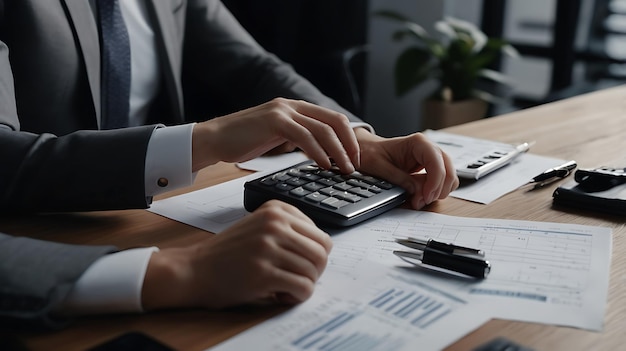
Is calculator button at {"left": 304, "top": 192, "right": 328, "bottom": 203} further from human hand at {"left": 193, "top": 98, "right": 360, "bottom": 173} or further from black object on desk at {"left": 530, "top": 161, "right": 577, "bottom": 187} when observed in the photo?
black object on desk at {"left": 530, "top": 161, "right": 577, "bottom": 187}

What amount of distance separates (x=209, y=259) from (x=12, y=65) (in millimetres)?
659

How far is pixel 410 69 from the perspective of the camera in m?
3.40

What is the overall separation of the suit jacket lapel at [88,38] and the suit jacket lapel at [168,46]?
9.2 inches

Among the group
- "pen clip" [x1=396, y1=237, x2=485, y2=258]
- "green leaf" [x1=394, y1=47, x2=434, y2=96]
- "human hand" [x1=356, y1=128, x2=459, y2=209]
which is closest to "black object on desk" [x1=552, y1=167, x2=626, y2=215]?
"human hand" [x1=356, y1=128, x2=459, y2=209]

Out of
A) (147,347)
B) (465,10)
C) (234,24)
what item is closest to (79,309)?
(147,347)

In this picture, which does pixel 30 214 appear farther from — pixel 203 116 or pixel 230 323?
pixel 203 116

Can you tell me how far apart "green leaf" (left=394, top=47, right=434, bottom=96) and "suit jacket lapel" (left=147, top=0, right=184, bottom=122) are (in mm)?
2091

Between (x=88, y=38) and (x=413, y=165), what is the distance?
0.58 m

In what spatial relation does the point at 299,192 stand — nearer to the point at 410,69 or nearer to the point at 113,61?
the point at 113,61

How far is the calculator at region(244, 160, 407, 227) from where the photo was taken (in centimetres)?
79

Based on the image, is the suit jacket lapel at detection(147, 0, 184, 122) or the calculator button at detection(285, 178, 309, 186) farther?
the suit jacket lapel at detection(147, 0, 184, 122)

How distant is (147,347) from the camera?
1.74 ft

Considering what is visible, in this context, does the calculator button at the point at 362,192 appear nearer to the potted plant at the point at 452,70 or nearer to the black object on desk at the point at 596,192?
the black object on desk at the point at 596,192

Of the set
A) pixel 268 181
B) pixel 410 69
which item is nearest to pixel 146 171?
pixel 268 181
